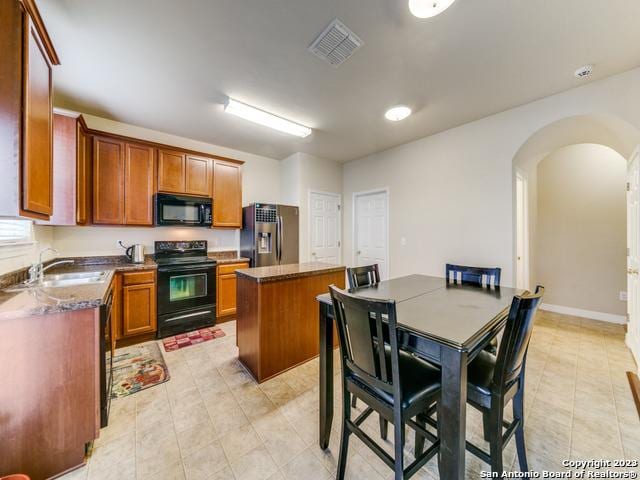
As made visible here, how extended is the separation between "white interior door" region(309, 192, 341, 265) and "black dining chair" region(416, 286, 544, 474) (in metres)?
3.51

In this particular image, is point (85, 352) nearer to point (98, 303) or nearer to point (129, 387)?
point (98, 303)

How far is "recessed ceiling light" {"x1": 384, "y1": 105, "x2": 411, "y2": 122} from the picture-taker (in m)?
2.80

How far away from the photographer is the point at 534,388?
6.77 feet

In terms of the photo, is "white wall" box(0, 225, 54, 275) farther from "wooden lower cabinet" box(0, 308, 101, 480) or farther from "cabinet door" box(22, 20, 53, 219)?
"wooden lower cabinet" box(0, 308, 101, 480)

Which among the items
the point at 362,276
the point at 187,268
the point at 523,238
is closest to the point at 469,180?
the point at 523,238

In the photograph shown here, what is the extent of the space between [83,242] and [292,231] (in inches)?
108

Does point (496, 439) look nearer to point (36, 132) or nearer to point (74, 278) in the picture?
point (36, 132)

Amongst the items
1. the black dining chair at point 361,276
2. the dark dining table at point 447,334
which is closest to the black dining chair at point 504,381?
the dark dining table at point 447,334

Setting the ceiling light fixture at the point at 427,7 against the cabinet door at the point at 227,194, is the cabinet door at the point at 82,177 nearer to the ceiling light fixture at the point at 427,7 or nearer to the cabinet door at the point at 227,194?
the cabinet door at the point at 227,194

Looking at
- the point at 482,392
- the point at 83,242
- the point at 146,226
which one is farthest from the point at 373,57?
the point at 83,242

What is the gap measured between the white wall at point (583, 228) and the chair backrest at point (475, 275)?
8.99 feet

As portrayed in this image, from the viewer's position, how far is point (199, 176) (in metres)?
3.58

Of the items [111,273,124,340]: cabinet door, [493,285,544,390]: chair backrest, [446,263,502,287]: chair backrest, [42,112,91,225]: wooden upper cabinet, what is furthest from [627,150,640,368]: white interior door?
[42,112,91,225]: wooden upper cabinet

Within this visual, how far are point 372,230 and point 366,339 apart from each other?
143 inches
